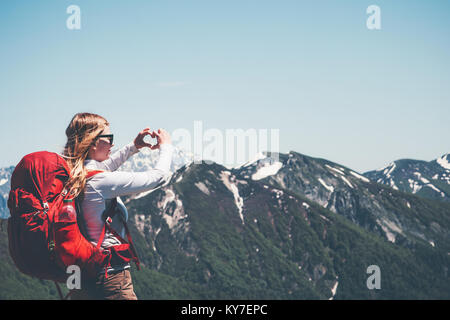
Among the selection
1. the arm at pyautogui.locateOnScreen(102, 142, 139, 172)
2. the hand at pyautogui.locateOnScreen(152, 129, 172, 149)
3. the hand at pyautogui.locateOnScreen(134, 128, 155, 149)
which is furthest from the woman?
the arm at pyautogui.locateOnScreen(102, 142, 139, 172)

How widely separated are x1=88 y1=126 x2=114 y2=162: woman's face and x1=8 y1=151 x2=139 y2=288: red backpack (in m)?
0.67

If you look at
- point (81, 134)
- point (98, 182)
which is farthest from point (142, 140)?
point (98, 182)

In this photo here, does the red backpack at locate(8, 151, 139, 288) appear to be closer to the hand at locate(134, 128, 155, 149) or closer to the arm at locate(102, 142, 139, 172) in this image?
the hand at locate(134, 128, 155, 149)

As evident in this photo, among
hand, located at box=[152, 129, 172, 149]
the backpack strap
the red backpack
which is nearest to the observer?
the red backpack

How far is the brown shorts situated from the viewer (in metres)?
7.93

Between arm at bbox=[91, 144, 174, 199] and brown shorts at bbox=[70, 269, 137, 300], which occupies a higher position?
arm at bbox=[91, 144, 174, 199]

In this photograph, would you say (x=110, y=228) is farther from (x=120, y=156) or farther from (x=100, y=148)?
(x=120, y=156)

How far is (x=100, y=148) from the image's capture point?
816 centimetres

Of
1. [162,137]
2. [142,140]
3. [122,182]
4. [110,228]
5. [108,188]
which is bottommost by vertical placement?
[110,228]

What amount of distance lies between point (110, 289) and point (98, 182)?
169cm
